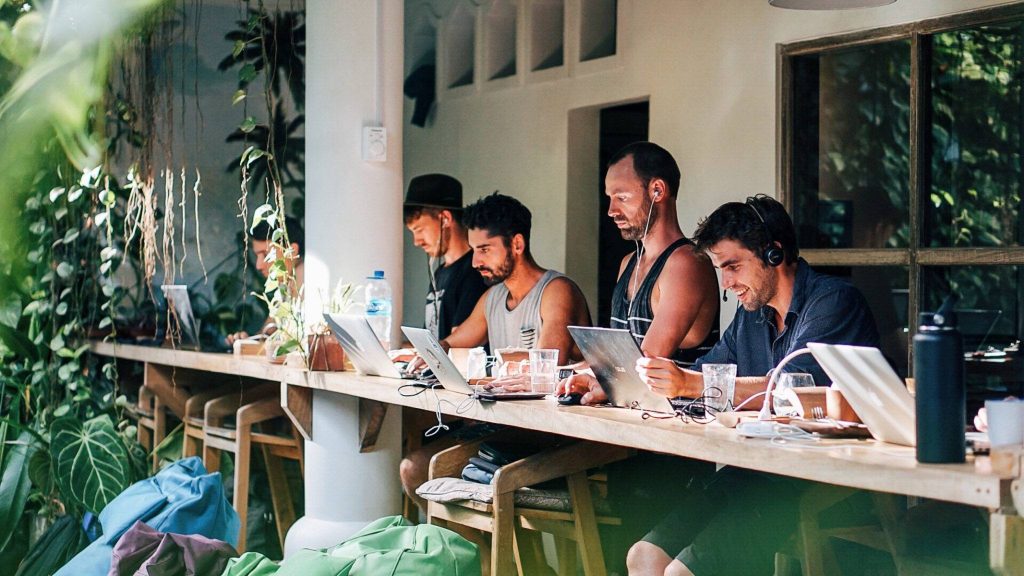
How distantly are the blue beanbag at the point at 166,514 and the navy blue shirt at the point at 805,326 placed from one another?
1770 millimetres

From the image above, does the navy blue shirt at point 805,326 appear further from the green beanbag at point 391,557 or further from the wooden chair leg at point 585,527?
the green beanbag at point 391,557

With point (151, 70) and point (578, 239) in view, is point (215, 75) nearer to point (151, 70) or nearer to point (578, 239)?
point (151, 70)

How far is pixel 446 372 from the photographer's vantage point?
3.35 meters

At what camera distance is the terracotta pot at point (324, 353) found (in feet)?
13.5

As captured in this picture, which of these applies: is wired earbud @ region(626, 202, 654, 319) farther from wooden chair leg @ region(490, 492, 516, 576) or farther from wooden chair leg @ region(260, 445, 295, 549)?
wooden chair leg @ region(260, 445, 295, 549)

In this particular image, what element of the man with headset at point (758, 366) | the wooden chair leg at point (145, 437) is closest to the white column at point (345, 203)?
the man with headset at point (758, 366)

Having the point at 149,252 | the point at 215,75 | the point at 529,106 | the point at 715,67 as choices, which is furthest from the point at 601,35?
the point at 215,75

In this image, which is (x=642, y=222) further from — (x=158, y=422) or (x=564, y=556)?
(x=158, y=422)

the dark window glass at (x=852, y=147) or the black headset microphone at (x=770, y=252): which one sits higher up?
the dark window glass at (x=852, y=147)

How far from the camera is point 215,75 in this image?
716cm

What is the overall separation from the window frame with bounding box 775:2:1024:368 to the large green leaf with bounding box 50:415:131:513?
300 cm

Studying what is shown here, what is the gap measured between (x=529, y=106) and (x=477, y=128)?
524mm

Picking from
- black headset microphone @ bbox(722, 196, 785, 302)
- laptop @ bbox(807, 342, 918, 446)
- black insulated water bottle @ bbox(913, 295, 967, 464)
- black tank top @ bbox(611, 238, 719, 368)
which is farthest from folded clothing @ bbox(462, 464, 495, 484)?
black insulated water bottle @ bbox(913, 295, 967, 464)

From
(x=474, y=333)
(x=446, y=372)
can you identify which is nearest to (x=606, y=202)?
(x=474, y=333)
